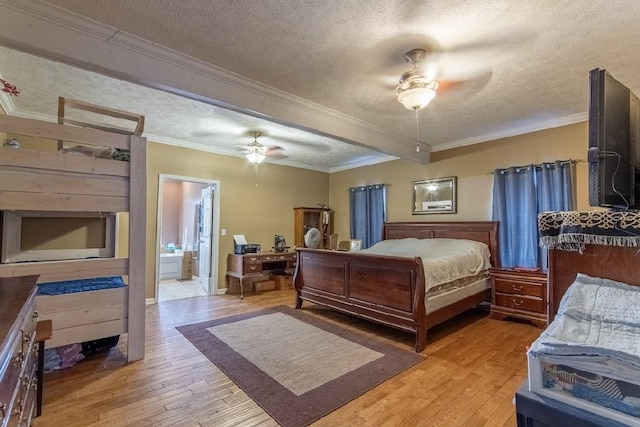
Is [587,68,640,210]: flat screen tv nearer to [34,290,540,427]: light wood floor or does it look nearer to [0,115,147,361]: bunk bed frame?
[34,290,540,427]: light wood floor

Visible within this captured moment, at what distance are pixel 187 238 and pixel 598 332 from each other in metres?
7.85

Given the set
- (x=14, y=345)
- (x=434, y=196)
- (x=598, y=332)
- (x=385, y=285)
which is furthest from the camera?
(x=434, y=196)

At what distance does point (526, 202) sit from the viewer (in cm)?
396

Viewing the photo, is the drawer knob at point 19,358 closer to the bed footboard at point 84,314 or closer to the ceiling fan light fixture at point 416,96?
the bed footboard at point 84,314

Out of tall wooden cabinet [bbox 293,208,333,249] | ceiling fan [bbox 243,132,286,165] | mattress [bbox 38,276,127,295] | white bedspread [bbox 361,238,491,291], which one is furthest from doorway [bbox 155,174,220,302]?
white bedspread [bbox 361,238,491,291]

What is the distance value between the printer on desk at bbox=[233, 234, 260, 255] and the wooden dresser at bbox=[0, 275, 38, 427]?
12.1ft

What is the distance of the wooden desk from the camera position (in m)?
5.10

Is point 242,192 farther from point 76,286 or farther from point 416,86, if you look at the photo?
point 416,86

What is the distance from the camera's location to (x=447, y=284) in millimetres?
3363

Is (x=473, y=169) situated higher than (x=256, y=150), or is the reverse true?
(x=256, y=150)

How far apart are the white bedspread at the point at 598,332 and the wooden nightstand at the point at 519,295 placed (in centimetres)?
295

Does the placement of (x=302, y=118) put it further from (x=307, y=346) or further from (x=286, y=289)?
(x=286, y=289)

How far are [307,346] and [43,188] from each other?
8.51ft

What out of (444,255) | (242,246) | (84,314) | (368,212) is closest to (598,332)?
(444,255)
